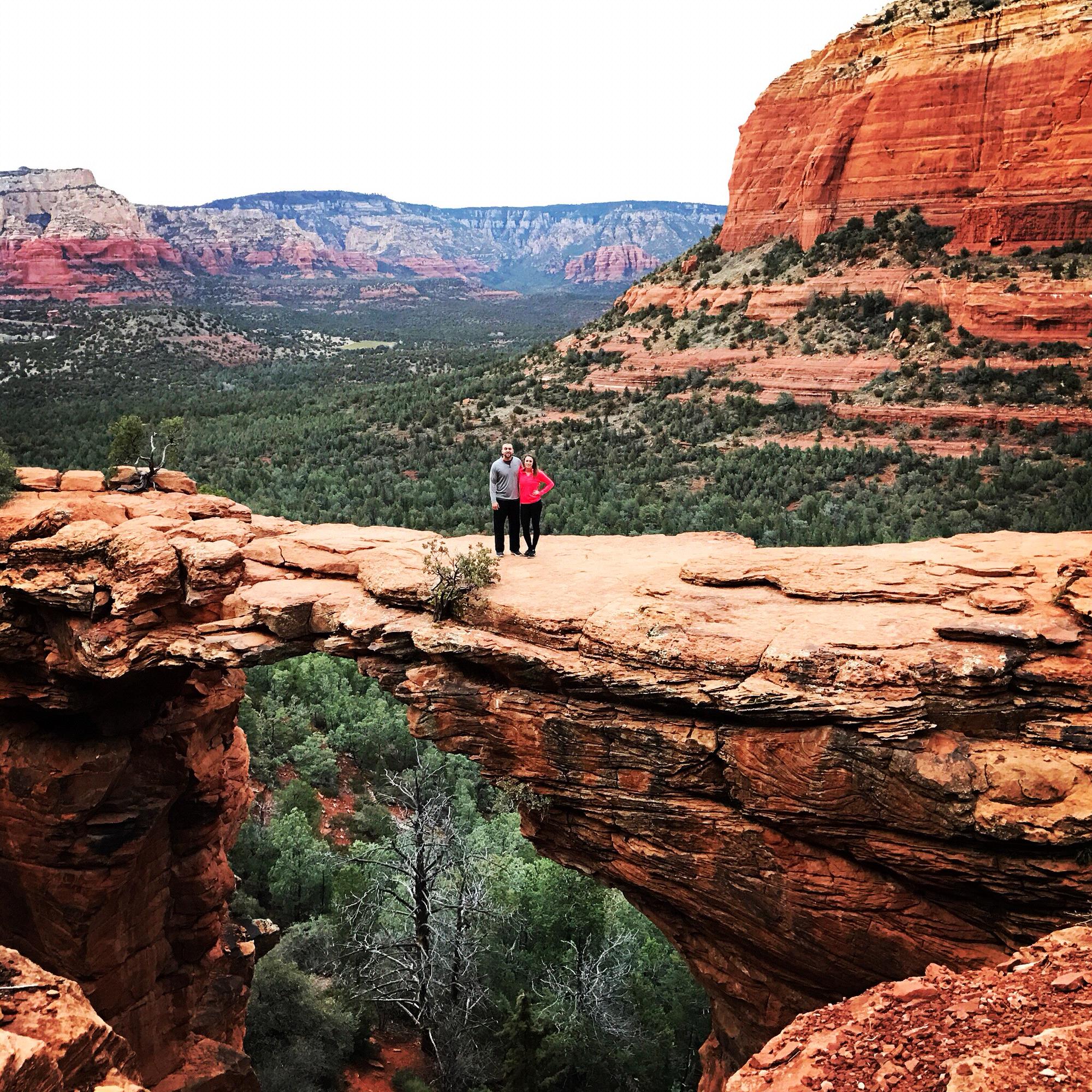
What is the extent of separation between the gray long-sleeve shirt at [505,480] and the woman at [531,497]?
7 centimetres

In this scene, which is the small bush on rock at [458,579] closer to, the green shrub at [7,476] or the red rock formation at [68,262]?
the green shrub at [7,476]

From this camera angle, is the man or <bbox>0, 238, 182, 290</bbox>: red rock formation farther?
<bbox>0, 238, 182, 290</bbox>: red rock formation

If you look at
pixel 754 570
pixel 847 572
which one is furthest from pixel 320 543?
pixel 847 572

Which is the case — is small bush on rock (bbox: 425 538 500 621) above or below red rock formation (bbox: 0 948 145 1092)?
above

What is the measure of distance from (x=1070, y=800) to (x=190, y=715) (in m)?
11.5

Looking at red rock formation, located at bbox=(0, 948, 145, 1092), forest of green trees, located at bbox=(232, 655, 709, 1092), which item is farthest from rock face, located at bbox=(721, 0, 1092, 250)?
red rock formation, located at bbox=(0, 948, 145, 1092)

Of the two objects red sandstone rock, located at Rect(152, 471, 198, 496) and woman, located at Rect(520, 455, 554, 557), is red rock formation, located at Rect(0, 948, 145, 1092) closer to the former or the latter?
woman, located at Rect(520, 455, 554, 557)

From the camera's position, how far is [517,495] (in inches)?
437

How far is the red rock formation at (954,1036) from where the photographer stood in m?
4.43

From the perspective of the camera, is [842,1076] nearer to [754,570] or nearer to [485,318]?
[754,570]

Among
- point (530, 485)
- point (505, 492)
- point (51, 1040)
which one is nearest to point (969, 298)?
point (530, 485)

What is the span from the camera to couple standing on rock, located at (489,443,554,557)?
10.9 metres

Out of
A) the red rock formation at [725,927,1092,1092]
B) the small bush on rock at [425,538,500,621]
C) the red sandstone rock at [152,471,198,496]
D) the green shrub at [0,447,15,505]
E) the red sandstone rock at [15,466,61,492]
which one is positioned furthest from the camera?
the red sandstone rock at [152,471,198,496]

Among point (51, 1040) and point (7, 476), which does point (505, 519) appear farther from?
point (7, 476)
